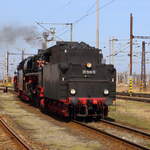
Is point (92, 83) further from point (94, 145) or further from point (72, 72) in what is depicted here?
point (94, 145)

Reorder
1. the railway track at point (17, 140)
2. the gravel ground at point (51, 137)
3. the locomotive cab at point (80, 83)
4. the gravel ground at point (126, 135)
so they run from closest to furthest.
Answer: the railway track at point (17, 140), the gravel ground at point (51, 137), the gravel ground at point (126, 135), the locomotive cab at point (80, 83)

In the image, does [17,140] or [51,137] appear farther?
[51,137]

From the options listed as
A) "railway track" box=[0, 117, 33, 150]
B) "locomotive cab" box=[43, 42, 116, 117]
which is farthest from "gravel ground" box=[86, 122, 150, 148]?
"railway track" box=[0, 117, 33, 150]

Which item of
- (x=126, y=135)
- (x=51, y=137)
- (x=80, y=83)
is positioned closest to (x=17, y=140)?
(x=51, y=137)

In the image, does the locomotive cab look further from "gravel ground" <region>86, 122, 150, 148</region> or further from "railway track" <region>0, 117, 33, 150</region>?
"railway track" <region>0, 117, 33, 150</region>

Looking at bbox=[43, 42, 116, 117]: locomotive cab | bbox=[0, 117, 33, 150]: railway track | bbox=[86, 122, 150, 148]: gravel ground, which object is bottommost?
bbox=[86, 122, 150, 148]: gravel ground

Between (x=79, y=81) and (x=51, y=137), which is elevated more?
(x=79, y=81)

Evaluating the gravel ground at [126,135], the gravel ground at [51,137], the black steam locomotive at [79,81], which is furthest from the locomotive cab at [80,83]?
the gravel ground at [51,137]

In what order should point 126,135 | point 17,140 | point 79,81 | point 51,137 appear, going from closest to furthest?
point 17,140, point 51,137, point 126,135, point 79,81

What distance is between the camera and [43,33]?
37.9 meters

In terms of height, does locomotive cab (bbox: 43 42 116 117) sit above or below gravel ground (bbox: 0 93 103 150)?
above

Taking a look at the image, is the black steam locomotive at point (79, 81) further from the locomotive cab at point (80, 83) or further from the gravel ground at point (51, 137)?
the gravel ground at point (51, 137)

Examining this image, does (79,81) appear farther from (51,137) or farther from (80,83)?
(51,137)

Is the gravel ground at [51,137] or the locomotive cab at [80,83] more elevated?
the locomotive cab at [80,83]
